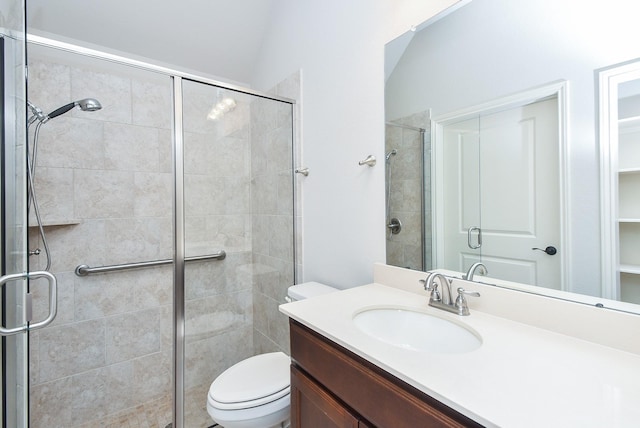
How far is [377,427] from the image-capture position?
2.41ft

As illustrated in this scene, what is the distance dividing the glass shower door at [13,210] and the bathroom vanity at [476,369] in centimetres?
81

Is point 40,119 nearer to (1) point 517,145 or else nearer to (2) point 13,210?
(2) point 13,210

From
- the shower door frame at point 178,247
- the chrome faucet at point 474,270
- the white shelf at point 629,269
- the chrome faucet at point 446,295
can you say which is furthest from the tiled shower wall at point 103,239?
the white shelf at point 629,269

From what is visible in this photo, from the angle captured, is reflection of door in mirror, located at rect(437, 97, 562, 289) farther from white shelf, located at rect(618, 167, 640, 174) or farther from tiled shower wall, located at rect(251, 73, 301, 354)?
tiled shower wall, located at rect(251, 73, 301, 354)

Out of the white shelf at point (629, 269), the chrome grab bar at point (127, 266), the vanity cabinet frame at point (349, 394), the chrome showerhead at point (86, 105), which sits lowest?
the vanity cabinet frame at point (349, 394)

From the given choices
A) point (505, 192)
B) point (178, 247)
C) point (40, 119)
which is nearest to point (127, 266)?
point (178, 247)

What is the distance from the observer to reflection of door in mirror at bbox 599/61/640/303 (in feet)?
2.41

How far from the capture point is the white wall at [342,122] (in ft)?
4.51

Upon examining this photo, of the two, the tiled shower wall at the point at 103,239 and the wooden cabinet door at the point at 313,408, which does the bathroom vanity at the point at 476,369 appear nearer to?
the wooden cabinet door at the point at 313,408

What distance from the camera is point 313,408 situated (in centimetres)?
95

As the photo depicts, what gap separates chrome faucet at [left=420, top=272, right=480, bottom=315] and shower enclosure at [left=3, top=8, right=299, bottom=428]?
1.06 m

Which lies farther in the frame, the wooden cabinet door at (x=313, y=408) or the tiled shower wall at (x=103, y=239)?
the tiled shower wall at (x=103, y=239)

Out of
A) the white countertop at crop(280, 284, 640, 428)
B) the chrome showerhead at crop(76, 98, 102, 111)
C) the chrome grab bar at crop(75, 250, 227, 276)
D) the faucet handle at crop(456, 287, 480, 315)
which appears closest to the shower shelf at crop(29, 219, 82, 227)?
the chrome grab bar at crop(75, 250, 227, 276)

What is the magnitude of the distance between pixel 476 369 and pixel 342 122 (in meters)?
1.24
